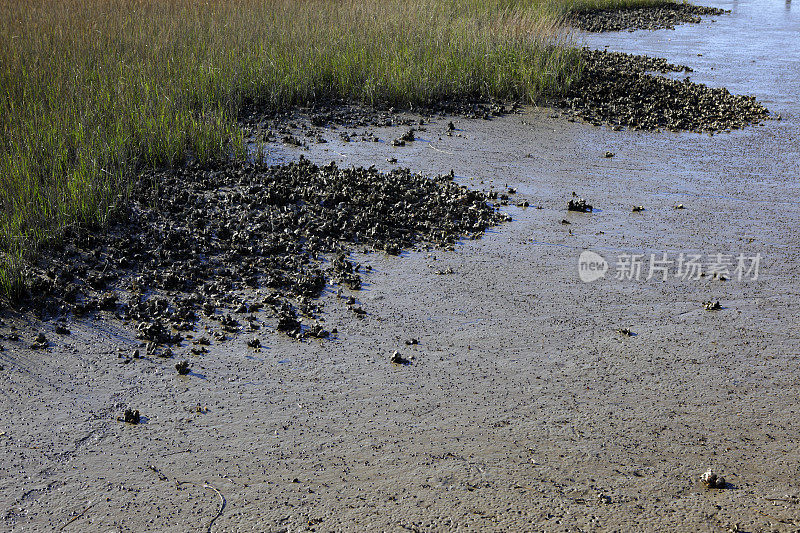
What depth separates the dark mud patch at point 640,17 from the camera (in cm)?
1986

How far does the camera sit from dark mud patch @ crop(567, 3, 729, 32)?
19.9m

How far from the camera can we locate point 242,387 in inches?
149

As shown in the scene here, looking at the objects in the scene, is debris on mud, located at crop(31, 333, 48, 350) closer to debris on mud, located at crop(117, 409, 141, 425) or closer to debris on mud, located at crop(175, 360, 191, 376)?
debris on mud, located at crop(175, 360, 191, 376)

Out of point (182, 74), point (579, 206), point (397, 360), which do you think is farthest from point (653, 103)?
point (397, 360)

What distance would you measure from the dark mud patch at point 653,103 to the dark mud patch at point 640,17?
7416 mm

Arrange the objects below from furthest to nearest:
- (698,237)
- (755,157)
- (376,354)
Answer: (755,157), (698,237), (376,354)

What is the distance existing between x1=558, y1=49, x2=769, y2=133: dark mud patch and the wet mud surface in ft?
9.70

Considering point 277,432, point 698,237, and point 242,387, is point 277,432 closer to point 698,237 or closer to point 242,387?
point 242,387

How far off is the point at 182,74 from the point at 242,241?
4528mm

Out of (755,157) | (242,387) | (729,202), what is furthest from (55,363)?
(755,157)

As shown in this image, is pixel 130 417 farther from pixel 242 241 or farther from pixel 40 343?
pixel 242 241

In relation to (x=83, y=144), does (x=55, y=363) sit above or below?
below

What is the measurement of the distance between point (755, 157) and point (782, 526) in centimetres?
640

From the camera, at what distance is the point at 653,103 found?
1045 centimetres
